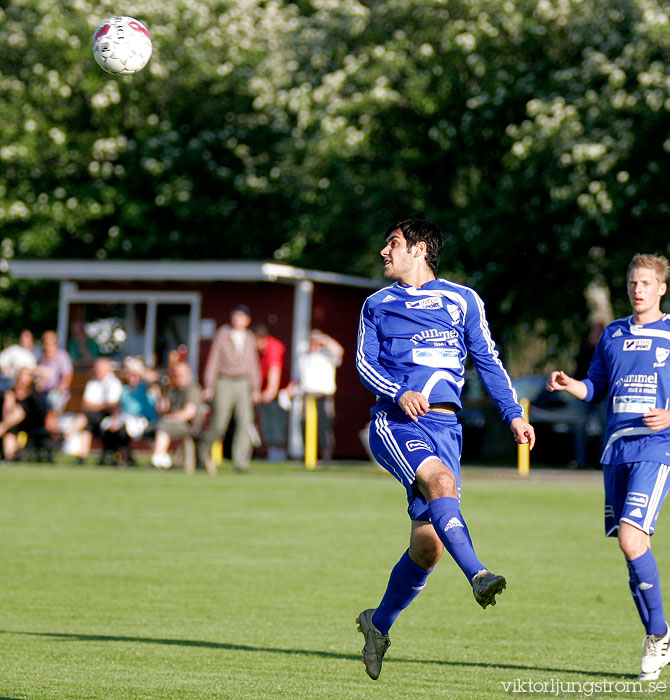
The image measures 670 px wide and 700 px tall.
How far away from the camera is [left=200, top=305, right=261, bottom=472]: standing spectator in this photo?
2102cm

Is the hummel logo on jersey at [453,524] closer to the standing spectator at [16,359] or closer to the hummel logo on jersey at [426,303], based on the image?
the hummel logo on jersey at [426,303]

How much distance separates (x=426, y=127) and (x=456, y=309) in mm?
22923

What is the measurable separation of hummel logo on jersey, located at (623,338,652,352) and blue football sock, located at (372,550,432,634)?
180cm

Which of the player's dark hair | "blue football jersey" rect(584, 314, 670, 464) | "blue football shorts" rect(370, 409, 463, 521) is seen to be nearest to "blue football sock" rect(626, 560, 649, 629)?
"blue football jersey" rect(584, 314, 670, 464)

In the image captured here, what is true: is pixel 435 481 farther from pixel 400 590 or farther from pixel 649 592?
pixel 649 592

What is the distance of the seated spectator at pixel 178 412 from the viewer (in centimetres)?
2183

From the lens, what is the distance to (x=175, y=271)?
27.5 m

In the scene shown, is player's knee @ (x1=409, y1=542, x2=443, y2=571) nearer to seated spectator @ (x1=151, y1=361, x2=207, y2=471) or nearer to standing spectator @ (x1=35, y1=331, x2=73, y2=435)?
seated spectator @ (x1=151, y1=361, x2=207, y2=471)

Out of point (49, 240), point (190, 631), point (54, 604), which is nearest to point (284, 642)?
point (190, 631)

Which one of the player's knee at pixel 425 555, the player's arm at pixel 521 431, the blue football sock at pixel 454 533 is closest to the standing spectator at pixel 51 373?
the player's knee at pixel 425 555

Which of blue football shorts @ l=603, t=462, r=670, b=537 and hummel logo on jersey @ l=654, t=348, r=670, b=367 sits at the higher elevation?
hummel logo on jersey @ l=654, t=348, r=670, b=367

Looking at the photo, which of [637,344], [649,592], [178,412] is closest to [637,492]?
[649,592]

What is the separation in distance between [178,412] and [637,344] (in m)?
15.3

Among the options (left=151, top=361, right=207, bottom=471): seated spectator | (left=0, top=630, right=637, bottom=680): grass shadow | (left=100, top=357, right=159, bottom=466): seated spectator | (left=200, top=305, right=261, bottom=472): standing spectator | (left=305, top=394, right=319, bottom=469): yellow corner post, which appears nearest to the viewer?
(left=0, top=630, right=637, bottom=680): grass shadow
